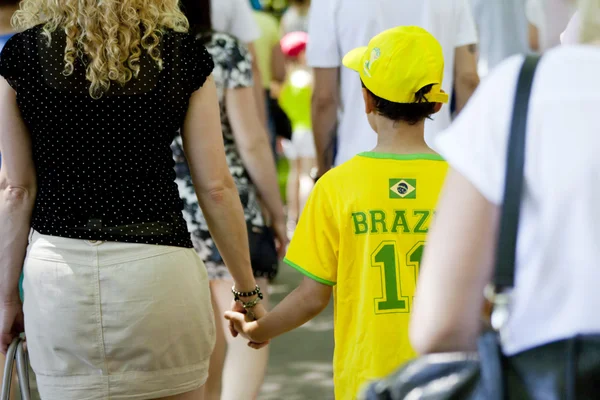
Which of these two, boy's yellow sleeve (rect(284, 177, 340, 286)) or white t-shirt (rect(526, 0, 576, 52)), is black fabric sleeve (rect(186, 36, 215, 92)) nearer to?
boy's yellow sleeve (rect(284, 177, 340, 286))

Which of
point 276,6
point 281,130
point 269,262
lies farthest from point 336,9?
point 276,6

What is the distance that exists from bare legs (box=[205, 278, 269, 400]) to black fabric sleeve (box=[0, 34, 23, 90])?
1.76 meters

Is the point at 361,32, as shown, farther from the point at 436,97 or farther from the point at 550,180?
the point at 550,180

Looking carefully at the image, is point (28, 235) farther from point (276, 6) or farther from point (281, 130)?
point (276, 6)

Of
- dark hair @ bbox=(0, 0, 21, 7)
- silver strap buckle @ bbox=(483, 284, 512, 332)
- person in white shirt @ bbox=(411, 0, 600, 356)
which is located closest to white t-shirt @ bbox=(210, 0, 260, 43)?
dark hair @ bbox=(0, 0, 21, 7)

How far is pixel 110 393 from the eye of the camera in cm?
307

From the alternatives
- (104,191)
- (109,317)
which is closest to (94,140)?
(104,191)

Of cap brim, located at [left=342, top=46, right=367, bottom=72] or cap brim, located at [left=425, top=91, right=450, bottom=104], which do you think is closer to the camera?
cap brim, located at [left=425, top=91, right=450, bottom=104]

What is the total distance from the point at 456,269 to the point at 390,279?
116 centimetres

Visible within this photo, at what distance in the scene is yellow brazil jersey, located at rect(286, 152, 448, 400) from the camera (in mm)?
3105

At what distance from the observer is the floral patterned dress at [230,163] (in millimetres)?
4387

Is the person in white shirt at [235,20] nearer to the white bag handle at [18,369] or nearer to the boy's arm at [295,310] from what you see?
the boy's arm at [295,310]

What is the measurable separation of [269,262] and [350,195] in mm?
1492

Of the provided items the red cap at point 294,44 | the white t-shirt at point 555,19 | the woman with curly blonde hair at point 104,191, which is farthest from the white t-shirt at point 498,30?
the red cap at point 294,44
